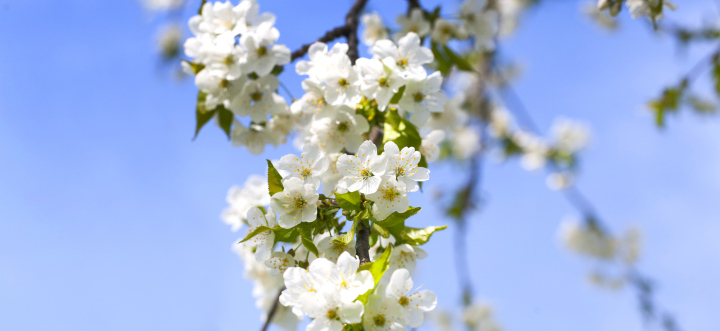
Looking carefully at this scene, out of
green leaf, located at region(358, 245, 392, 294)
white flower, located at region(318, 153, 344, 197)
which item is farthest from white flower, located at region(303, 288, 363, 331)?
white flower, located at region(318, 153, 344, 197)

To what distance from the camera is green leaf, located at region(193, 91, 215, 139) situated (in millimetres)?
1972

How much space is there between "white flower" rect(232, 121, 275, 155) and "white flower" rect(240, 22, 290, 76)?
303mm

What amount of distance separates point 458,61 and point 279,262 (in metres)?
1.42

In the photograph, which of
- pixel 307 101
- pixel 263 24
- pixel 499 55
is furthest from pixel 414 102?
pixel 499 55

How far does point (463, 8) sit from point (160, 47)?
6.97 ft

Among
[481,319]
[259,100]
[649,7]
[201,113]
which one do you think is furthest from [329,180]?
[481,319]

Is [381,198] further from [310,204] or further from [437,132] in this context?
[437,132]

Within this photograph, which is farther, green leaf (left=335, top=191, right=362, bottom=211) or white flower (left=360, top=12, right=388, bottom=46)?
white flower (left=360, top=12, right=388, bottom=46)

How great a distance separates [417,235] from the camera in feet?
4.89

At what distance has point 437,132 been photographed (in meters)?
1.90

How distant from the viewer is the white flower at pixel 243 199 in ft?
7.06

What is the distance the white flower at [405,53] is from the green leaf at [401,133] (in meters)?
0.17

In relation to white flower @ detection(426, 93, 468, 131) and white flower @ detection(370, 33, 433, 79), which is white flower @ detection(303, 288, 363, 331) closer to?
white flower @ detection(370, 33, 433, 79)

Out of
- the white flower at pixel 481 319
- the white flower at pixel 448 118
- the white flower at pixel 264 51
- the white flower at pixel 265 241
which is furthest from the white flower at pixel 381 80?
the white flower at pixel 481 319
